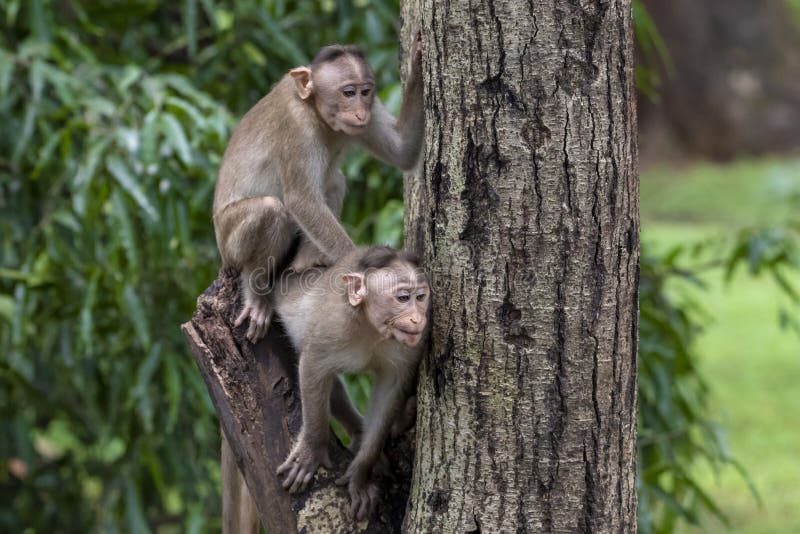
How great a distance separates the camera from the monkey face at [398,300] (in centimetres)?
315

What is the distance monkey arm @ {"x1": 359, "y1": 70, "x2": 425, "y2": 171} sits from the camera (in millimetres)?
3736

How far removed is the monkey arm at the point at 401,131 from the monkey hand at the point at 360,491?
1.17 meters

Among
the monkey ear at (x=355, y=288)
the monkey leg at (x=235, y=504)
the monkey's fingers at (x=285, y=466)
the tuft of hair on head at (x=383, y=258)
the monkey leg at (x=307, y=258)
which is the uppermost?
the monkey leg at (x=307, y=258)

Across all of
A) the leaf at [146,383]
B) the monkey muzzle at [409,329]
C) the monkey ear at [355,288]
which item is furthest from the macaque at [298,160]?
the leaf at [146,383]

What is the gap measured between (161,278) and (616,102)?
3013mm

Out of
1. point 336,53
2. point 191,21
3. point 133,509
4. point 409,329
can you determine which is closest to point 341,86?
point 336,53

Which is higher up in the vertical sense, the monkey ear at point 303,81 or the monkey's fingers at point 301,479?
the monkey ear at point 303,81

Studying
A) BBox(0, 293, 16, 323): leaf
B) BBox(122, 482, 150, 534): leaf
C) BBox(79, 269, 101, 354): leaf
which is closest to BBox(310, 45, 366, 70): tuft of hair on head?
BBox(79, 269, 101, 354): leaf

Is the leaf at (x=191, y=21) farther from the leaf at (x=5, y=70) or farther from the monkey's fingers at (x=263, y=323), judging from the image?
the monkey's fingers at (x=263, y=323)

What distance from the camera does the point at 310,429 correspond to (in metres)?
3.54

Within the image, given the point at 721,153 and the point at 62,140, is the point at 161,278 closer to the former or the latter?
the point at 62,140

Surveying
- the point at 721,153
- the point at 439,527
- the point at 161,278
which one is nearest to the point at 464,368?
Result: the point at 439,527

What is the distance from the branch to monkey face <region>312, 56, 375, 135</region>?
888 millimetres

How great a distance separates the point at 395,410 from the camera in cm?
353
